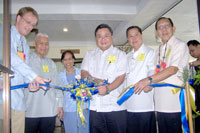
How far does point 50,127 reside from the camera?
2.86 meters

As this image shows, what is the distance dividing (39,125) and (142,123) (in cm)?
144

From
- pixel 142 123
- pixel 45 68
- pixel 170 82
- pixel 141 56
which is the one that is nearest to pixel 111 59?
pixel 141 56

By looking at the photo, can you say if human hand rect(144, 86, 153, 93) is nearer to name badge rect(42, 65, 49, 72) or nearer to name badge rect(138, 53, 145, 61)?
name badge rect(138, 53, 145, 61)

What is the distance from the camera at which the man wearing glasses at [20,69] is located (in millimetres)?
1984

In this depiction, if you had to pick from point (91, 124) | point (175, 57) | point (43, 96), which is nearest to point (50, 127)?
point (43, 96)

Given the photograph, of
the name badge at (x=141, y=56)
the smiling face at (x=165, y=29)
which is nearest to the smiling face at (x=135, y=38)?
the name badge at (x=141, y=56)

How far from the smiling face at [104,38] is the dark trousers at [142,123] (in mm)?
915

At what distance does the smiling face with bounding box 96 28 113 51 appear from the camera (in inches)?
97.6

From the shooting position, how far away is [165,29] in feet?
8.21

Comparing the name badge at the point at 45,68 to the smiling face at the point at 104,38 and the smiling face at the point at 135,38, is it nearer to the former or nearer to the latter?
the smiling face at the point at 104,38

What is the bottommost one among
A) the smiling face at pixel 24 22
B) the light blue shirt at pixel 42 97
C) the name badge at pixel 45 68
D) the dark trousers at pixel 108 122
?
the dark trousers at pixel 108 122

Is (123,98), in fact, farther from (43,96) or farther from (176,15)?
(176,15)

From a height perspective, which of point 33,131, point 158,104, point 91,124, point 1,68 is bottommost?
point 33,131

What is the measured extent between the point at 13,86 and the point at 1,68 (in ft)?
2.40
